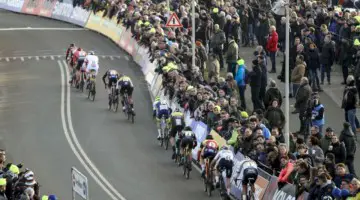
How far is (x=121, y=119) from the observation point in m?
35.2

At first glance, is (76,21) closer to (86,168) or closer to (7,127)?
(7,127)

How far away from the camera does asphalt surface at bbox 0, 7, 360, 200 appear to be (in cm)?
2805

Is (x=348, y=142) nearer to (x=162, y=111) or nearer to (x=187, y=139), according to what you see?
(x=187, y=139)

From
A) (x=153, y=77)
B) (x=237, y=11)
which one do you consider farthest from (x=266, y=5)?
(x=153, y=77)

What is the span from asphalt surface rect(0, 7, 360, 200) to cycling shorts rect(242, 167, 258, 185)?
8.21ft

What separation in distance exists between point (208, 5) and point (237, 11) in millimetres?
2103

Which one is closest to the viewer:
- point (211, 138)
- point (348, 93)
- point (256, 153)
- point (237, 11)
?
point (256, 153)

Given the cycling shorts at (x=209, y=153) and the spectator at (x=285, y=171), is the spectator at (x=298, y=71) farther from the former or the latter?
the spectator at (x=285, y=171)

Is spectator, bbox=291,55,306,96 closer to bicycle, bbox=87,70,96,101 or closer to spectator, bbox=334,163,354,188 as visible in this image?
bicycle, bbox=87,70,96,101

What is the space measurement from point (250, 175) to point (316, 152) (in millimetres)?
1497

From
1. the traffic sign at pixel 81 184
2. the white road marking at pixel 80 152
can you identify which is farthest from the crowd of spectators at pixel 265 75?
the traffic sign at pixel 81 184

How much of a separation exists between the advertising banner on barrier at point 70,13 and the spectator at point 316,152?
3133cm

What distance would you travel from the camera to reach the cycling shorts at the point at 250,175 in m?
24.3

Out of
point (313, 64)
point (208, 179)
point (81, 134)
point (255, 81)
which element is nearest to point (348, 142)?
point (208, 179)
